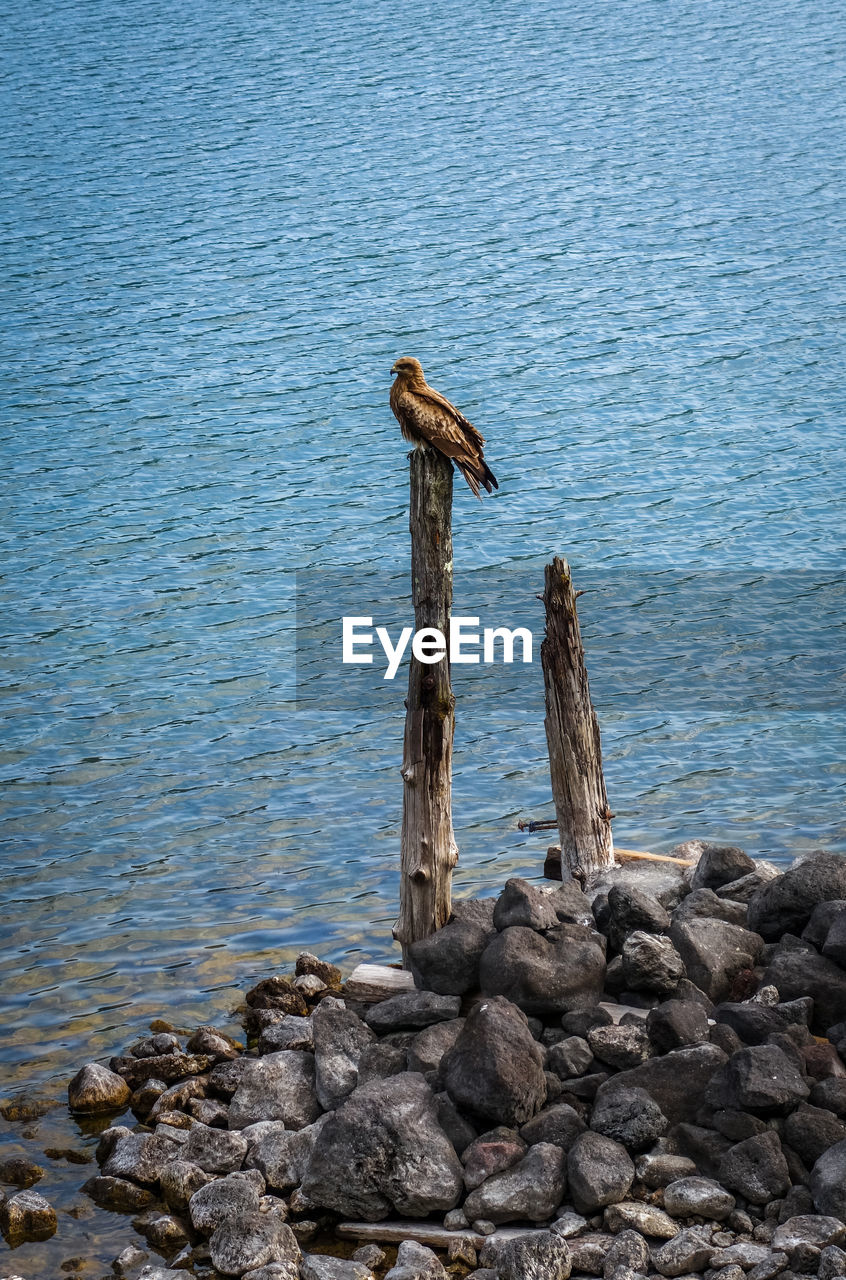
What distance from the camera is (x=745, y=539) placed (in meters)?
27.2

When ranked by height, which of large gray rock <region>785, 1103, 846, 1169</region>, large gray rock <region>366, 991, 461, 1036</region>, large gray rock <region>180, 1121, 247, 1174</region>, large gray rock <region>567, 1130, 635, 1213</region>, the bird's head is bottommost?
large gray rock <region>180, 1121, 247, 1174</region>

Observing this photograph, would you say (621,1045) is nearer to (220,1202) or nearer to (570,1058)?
(570,1058)

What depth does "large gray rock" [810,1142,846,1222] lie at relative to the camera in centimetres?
808

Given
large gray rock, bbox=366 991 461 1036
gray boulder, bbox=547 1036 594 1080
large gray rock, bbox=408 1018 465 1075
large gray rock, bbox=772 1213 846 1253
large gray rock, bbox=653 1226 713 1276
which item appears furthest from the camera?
large gray rock, bbox=366 991 461 1036

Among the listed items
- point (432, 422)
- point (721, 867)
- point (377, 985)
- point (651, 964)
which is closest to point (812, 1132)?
point (651, 964)

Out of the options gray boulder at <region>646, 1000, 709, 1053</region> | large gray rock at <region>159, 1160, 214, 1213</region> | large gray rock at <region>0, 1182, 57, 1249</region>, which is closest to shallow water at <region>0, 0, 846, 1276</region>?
large gray rock at <region>0, 1182, 57, 1249</region>

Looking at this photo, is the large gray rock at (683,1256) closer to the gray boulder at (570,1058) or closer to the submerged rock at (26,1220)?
the gray boulder at (570,1058)

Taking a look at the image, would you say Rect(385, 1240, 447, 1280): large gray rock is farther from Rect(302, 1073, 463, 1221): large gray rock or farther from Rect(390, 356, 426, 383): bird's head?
Rect(390, 356, 426, 383): bird's head

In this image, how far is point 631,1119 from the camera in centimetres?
895

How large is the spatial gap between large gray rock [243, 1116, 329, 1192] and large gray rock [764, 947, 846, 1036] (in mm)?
3466

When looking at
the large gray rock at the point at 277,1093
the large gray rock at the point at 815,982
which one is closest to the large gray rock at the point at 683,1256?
the large gray rock at the point at 815,982

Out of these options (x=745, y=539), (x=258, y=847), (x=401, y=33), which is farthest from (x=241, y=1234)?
(x=401, y=33)

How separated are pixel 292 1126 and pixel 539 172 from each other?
4090cm

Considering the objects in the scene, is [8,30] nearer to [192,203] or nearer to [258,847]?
[192,203]
